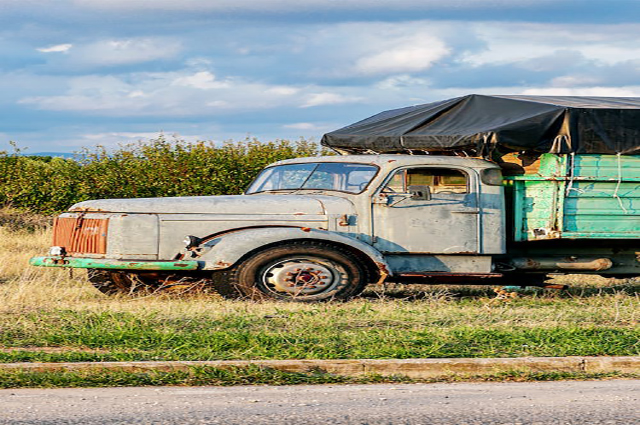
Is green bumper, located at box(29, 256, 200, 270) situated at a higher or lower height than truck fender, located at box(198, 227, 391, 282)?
lower

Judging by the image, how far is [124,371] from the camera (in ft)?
20.0

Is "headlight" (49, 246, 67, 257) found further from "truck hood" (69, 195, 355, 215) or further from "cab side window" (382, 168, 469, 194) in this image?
"cab side window" (382, 168, 469, 194)

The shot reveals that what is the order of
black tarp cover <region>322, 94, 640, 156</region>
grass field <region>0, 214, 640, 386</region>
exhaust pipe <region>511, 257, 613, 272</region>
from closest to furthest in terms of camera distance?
grass field <region>0, 214, 640, 386</region>, black tarp cover <region>322, 94, 640, 156</region>, exhaust pipe <region>511, 257, 613, 272</region>

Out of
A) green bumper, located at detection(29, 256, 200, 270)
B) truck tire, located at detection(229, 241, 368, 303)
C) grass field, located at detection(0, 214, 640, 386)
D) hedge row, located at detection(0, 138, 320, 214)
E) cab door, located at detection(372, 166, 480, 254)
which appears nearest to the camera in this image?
grass field, located at detection(0, 214, 640, 386)

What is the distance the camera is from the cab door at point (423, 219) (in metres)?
9.50

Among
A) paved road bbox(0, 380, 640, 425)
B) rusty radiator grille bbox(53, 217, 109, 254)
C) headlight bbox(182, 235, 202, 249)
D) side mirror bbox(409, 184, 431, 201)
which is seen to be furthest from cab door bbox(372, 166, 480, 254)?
paved road bbox(0, 380, 640, 425)

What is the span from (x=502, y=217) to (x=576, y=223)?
81cm

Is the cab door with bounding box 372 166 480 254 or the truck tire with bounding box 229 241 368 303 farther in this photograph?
the cab door with bounding box 372 166 480 254

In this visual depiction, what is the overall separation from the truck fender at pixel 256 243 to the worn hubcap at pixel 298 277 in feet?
0.89

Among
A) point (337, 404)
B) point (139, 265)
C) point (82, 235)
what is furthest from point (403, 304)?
point (337, 404)

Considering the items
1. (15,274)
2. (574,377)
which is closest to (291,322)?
(574,377)

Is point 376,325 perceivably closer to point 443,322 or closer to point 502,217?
point 443,322

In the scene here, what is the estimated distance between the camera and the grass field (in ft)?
21.8

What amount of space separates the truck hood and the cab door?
1.27 feet
